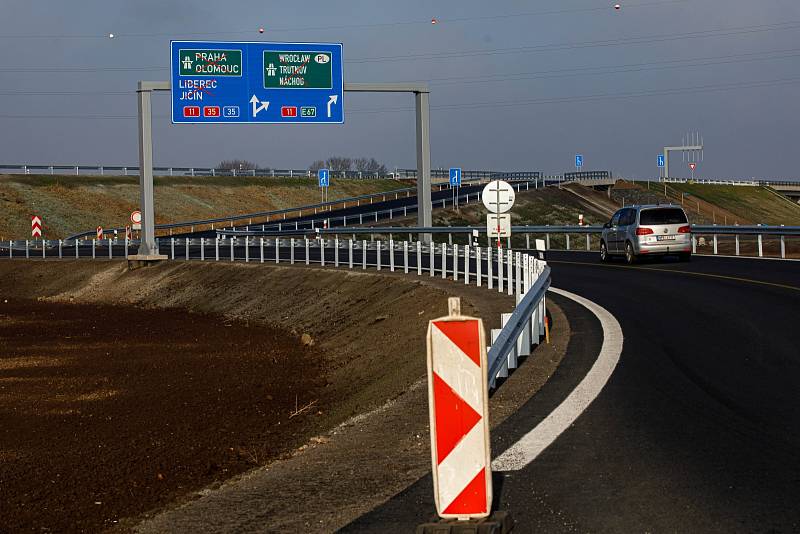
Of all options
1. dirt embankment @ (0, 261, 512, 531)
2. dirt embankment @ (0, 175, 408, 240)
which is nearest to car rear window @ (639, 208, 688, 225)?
dirt embankment @ (0, 261, 512, 531)

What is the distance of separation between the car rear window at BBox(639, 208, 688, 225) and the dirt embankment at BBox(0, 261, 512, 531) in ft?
24.1

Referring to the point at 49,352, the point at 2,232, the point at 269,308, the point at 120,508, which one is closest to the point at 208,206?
the point at 2,232

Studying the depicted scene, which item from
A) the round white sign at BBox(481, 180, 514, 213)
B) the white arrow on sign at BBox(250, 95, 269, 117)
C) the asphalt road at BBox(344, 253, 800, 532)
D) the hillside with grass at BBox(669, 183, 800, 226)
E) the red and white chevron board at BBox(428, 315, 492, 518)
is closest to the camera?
the red and white chevron board at BBox(428, 315, 492, 518)

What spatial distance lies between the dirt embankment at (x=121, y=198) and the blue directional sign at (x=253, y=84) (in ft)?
145

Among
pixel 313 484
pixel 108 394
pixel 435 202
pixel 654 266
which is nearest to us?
pixel 313 484

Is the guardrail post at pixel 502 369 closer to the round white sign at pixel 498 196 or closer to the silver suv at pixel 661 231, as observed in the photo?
the round white sign at pixel 498 196

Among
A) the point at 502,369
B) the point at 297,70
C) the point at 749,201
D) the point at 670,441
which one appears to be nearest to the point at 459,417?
the point at 670,441

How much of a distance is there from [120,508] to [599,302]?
13.7 m

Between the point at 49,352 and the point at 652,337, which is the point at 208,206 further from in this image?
the point at 652,337

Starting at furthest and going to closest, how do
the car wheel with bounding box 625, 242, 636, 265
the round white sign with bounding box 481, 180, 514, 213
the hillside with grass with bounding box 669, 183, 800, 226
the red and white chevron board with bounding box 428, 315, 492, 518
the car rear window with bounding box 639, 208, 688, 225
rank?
1. the hillside with grass with bounding box 669, 183, 800, 226
2. the car wheel with bounding box 625, 242, 636, 265
3. the car rear window with bounding box 639, 208, 688, 225
4. the round white sign with bounding box 481, 180, 514, 213
5. the red and white chevron board with bounding box 428, 315, 492, 518

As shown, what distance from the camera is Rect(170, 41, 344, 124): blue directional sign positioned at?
4247cm

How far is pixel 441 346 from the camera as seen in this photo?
6754mm

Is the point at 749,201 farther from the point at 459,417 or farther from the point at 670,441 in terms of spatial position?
the point at 459,417

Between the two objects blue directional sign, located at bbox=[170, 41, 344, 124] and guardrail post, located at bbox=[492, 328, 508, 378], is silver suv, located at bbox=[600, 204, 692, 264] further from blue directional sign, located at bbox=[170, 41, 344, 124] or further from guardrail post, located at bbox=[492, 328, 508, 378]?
guardrail post, located at bbox=[492, 328, 508, 378]
